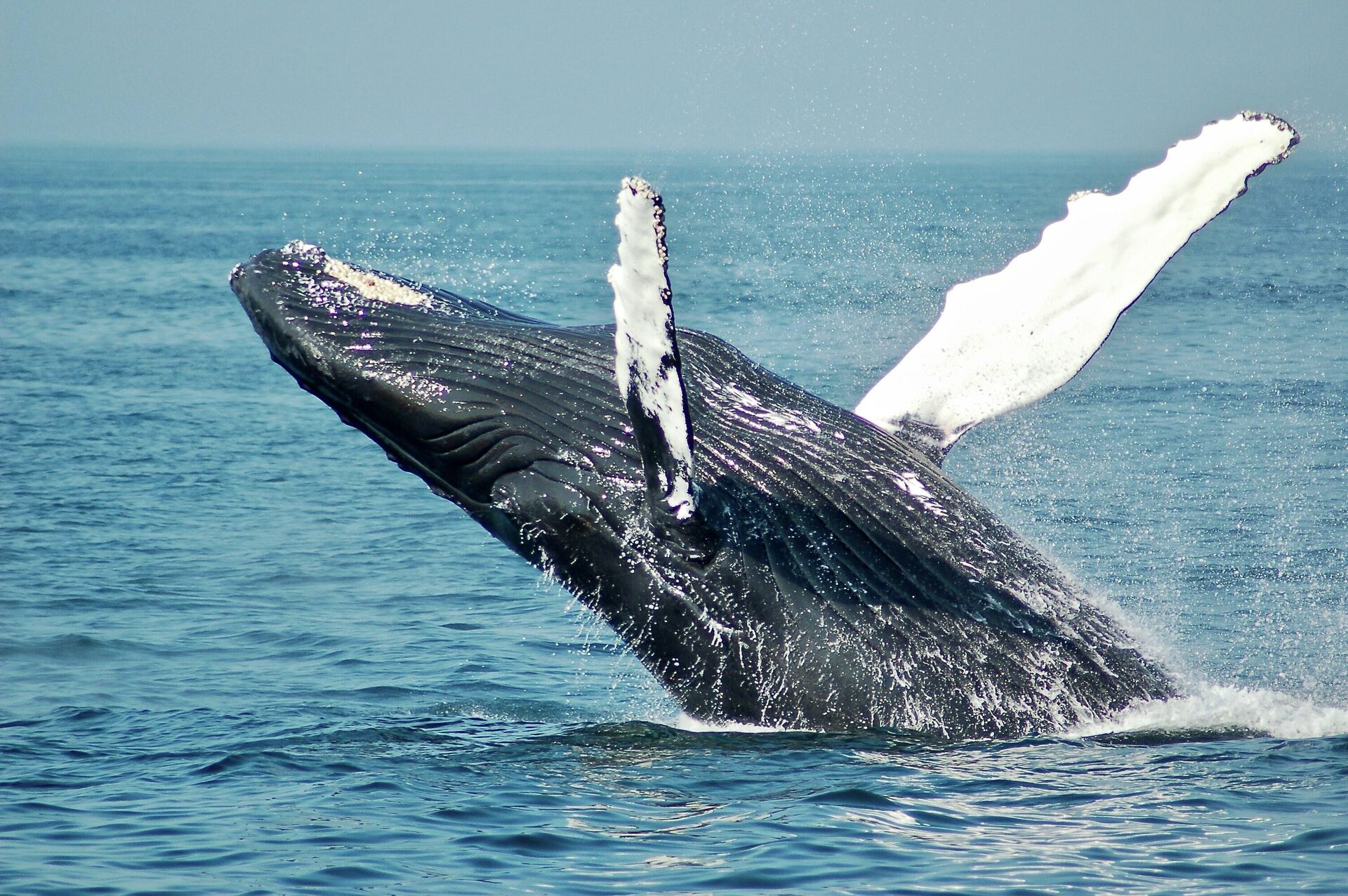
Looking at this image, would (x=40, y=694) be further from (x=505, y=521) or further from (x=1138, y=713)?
(x=1138, y=713)

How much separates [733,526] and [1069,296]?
2018mm

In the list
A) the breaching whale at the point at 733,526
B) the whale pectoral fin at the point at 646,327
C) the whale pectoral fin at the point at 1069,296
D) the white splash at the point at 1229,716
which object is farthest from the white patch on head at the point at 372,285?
the white splash at the point at 1229,716

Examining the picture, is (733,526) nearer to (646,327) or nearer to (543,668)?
(646,327)

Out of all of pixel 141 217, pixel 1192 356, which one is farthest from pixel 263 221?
pixel 1192 356

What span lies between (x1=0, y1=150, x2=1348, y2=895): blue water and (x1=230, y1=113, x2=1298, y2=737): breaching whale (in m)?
0.31

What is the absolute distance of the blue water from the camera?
20.6 ft

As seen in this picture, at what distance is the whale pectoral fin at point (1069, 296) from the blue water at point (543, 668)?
1523mm

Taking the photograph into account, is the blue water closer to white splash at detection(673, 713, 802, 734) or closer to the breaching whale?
white splash at detection(673, 713, 802, 734)

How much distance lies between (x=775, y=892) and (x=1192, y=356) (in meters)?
19.9

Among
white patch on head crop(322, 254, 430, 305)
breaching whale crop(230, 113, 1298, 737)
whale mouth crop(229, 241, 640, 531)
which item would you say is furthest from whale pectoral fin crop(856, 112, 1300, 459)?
white patch on head crop(322, 254, 430, 305)

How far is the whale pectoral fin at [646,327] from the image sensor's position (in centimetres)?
573

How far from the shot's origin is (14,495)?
52.0 ft

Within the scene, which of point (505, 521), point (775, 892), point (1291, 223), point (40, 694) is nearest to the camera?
point (775, 892)

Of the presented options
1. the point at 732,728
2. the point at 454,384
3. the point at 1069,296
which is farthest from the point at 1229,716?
the point at 454,384
